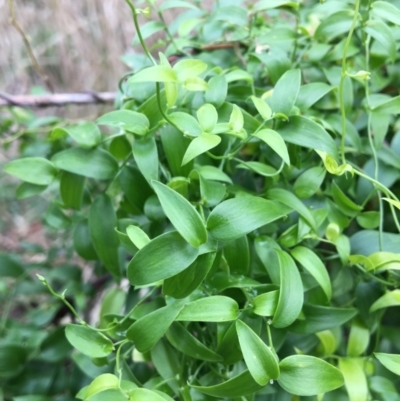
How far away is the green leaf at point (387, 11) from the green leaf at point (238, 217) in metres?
0.30

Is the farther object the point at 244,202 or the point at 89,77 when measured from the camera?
the point at 89,77

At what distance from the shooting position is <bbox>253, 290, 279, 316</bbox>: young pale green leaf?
0.38 metres

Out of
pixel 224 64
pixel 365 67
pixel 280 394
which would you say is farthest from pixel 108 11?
pixel 280 394

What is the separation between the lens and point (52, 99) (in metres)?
0.74

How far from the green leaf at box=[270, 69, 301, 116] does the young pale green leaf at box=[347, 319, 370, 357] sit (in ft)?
0.94

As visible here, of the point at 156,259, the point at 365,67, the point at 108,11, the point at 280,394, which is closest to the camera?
the point at 156,259

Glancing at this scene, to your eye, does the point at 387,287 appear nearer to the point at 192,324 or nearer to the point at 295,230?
the point at 295,230

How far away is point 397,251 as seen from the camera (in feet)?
1.56

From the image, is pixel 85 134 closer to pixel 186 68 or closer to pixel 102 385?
pixel 186 68

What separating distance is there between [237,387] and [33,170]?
1.16ft

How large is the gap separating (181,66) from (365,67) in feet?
1.08

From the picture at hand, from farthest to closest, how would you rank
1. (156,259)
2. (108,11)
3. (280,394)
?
(108,11)
(280,394)
(156,259)

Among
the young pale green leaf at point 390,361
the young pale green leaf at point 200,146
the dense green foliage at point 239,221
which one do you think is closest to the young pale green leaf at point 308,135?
the dense green foliage at point 239,221

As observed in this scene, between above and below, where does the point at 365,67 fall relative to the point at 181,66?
below
